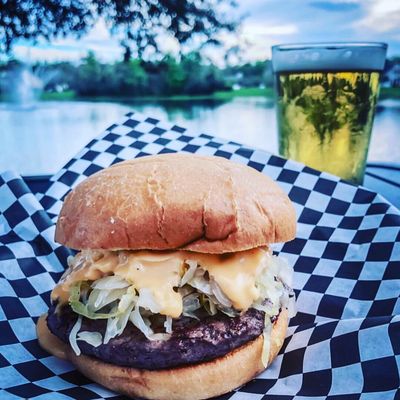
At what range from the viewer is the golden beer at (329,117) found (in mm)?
2049

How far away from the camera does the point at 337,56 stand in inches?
79.4

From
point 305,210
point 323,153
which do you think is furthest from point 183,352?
point 323,153

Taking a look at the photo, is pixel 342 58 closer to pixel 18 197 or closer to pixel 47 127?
pixel 18 197

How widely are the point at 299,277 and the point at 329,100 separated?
0.72m

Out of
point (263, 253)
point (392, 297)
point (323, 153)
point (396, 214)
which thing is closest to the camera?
point (263, 253)

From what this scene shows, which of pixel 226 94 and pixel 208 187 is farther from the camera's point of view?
pixel 226 94

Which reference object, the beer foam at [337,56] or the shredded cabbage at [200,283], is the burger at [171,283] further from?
the beer foam at [337,56]

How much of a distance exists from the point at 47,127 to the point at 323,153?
147 centimetres

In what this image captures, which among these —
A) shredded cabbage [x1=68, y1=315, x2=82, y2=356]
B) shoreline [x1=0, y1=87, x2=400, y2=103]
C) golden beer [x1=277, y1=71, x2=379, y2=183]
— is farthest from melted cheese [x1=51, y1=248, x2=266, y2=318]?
shoreline [x1=0, y1=87, x2=400, y2=103]

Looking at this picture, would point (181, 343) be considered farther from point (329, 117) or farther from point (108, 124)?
point (108, 124)

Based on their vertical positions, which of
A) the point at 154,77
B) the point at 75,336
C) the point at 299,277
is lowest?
the point at 299,277

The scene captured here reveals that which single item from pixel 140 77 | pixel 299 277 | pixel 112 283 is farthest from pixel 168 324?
pixel 140 77

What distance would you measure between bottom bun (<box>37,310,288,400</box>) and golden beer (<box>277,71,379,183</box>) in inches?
40.6

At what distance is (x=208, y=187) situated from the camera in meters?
1.31
